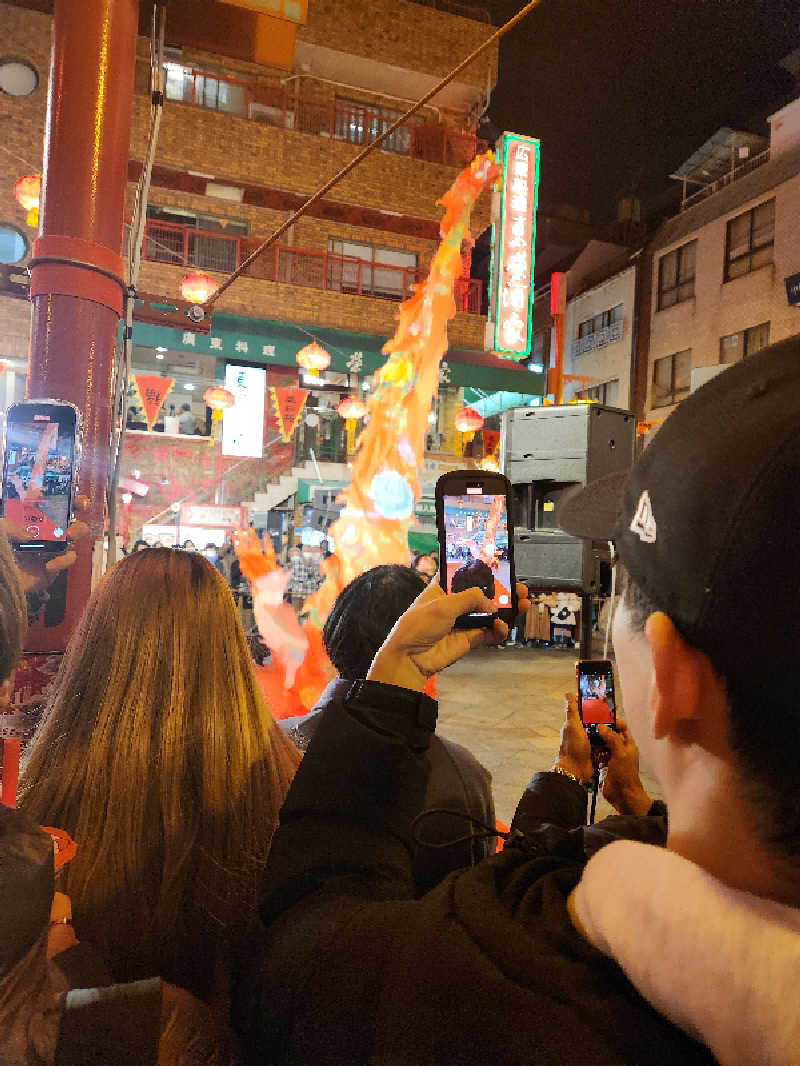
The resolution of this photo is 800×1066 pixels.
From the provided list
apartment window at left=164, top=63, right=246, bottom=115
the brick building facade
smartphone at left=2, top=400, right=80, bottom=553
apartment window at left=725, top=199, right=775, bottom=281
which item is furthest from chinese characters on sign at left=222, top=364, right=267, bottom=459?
smartphone at left=2, top=400, right=80, bottom=553

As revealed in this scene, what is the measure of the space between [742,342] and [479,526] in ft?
60.1

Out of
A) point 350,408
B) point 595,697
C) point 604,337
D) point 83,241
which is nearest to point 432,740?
point 595,697

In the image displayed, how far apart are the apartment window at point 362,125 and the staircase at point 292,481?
9.07m

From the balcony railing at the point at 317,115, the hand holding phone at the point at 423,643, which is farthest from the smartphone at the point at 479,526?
the balcony railing at the point at 317,115

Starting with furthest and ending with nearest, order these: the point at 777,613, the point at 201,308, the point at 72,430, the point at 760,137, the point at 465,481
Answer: the point at 760,137
the point at 201,308
the point at 72,430
the point at 465,481
the point at 777,613

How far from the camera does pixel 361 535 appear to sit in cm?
1529

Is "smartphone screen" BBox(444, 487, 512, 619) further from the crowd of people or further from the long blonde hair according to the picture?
the long blonde hair

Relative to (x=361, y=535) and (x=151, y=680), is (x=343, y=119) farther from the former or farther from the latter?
(x=151, y=680)

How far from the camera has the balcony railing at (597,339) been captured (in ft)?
70.6

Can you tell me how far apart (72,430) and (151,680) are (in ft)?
4.47

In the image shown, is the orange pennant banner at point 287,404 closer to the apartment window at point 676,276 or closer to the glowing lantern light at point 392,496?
the glowing lantern light at point 392,496

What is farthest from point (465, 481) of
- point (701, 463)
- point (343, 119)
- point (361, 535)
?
point (343, 119)

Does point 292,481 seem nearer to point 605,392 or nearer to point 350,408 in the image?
point 350,408

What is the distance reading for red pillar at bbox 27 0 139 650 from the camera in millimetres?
2693
